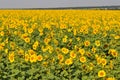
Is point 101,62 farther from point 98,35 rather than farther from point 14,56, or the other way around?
point 98,35

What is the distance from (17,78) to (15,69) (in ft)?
0.41

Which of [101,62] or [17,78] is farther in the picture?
[17,78]

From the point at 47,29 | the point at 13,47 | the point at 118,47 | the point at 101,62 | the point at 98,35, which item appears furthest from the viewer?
the point at 47,29

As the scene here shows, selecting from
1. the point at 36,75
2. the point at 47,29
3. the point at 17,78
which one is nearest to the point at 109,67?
the point at 36,75

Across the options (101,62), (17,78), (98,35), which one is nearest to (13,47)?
(17,78)

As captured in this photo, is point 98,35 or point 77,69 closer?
point 77,69

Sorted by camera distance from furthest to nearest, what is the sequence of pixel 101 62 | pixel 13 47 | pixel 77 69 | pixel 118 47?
pixel 118 47, pixel 13 47, pixel 77 69, pixel 101 62

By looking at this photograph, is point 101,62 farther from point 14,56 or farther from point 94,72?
point 14,56

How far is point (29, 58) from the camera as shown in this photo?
15.8 feet

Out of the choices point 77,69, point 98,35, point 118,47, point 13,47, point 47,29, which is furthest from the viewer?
point 47,29

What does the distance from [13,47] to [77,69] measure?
4.16ft

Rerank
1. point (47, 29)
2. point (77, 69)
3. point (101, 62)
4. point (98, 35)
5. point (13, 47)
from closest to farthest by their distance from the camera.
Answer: point (101, 62) < point (77, 69) < point (13, 47) < point (98, 35) < point (47, 29)

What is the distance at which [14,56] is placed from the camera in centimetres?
517

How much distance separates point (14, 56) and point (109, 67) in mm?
1408
